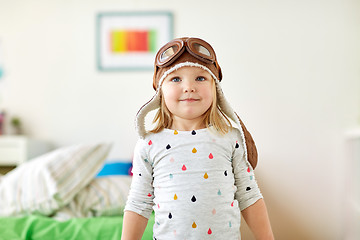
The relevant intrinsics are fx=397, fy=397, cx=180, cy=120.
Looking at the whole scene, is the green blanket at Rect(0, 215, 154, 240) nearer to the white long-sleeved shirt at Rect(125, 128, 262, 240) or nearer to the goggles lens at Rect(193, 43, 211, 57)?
the white long-sleeved shirt at Rect(125, 128, 262, 240)

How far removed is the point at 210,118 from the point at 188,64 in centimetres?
14

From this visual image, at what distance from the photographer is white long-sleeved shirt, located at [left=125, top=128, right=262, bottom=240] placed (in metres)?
0.87

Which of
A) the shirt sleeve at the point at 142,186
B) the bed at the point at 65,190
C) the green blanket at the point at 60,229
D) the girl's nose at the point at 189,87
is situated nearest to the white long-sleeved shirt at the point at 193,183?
the shirt sleeve at the point at 142,186

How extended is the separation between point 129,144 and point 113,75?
52 centimetres

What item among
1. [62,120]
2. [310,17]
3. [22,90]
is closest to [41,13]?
[22,90]

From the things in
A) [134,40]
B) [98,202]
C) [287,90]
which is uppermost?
[134,40]

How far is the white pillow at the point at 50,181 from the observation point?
1.73 metres

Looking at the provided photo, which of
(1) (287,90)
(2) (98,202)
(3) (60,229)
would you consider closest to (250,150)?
(3) (60,229)

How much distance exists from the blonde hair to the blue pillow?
52.2 inches

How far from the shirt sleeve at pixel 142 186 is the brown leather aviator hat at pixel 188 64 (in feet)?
0.18

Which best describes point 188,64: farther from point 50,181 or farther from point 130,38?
point 130,38

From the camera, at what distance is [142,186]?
0.95m

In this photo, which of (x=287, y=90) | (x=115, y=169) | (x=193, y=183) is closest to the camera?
(x=193, y=183)

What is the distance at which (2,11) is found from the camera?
9.82 ft
